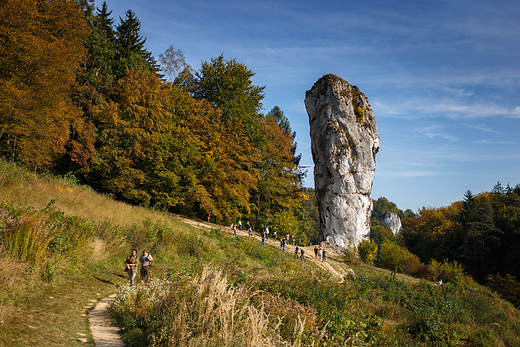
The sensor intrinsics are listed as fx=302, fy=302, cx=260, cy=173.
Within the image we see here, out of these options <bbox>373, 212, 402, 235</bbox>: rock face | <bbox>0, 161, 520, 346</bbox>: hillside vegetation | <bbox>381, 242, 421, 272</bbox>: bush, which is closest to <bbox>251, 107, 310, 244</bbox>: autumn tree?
<bbox>381, 242, 421, 272</bbox>: bush

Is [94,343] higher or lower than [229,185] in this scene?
lower

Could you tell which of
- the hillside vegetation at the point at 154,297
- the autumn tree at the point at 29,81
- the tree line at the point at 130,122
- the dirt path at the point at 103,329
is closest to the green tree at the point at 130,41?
the tree line at the point at 130,122

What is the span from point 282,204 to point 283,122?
1926 centimetres

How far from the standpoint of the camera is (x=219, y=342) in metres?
4.29

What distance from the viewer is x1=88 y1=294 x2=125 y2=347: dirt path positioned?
5.40 meters

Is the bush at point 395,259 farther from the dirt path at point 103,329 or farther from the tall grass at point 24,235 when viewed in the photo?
the tall grass at point 24,235

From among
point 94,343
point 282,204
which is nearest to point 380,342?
point 94,343

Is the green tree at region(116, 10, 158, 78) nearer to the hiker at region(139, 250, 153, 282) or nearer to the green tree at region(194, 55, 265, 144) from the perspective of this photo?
the green tree at region(194, 55, 265, 144)

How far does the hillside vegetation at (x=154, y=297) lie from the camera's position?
15.4 feet

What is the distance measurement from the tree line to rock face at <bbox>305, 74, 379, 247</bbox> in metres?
4.08

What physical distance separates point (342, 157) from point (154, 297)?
A: 109 ft

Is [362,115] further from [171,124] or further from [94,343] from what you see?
[94,343]

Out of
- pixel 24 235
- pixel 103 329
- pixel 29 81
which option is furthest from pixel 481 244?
pixel 29 81

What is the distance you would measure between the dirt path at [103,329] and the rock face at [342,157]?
31886 millimetres
